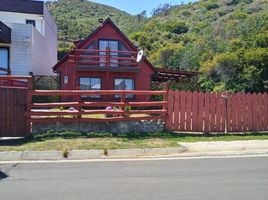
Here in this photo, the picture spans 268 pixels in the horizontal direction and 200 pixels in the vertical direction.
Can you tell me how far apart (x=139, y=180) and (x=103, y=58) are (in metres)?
21.5

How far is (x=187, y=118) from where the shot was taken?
17.8 m

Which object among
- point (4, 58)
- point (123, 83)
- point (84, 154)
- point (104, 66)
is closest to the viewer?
point (84, 154)

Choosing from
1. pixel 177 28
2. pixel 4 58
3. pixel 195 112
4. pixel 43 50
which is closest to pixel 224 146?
Result: pixel 195 112

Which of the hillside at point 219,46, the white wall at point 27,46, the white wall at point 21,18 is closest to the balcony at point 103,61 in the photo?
the white wall at point 27,46

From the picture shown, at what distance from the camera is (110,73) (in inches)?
1236

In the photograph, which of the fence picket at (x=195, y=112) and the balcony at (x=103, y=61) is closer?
the fence picket at (x=195, y=112)

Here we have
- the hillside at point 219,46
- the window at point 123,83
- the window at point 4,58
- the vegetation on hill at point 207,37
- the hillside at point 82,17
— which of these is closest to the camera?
the window at point 4,58

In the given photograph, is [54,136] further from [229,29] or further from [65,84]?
[229,29]

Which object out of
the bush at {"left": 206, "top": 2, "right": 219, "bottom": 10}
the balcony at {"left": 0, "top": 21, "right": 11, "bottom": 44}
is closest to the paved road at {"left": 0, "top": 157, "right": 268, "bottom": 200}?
the balcony at {"left": 0, "top": 21, "right": 11, "bottom": 44}

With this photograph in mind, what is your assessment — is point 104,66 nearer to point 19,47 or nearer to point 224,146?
point 19,47

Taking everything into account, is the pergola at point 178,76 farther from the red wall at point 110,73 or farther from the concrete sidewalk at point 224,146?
the concrete sidewalk at point 224,146

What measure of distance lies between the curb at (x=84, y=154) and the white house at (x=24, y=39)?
44.5ft

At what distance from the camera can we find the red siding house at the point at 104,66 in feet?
100

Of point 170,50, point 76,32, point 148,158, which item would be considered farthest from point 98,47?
point 76,32
